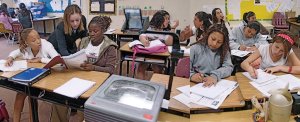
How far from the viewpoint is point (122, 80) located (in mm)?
1073

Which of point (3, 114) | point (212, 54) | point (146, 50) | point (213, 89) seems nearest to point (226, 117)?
point (213, 89)

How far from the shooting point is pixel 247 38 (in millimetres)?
2463

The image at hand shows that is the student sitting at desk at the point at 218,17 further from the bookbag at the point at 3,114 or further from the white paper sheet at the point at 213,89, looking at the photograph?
the bookbag at the point at 3,114

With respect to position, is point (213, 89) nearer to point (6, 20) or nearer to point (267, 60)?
point (267, 60)

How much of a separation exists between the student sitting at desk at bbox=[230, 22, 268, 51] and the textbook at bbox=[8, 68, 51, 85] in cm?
162

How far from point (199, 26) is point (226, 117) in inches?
23.5

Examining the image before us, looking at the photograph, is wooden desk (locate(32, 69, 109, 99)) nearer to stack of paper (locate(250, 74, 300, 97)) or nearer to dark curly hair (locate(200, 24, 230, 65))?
dark curly hair (locate(200, 24, 230, 65))

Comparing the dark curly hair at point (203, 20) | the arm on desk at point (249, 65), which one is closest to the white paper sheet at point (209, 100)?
the arm on desk at point (249, 65)

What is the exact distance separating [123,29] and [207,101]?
9.36 feet

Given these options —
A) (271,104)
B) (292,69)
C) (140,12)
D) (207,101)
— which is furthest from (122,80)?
(140,12)

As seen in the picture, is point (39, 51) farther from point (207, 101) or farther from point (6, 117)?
point (207, 101)

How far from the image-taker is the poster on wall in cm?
340

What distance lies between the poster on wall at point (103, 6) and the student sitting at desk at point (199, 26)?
2.17 metres

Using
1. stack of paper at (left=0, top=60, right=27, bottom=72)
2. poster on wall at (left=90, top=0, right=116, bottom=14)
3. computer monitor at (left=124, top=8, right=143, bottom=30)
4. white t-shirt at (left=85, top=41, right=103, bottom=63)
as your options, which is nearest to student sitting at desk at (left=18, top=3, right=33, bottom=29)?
poster on wall at (left=90, top=0, right=116, bottom=14)
